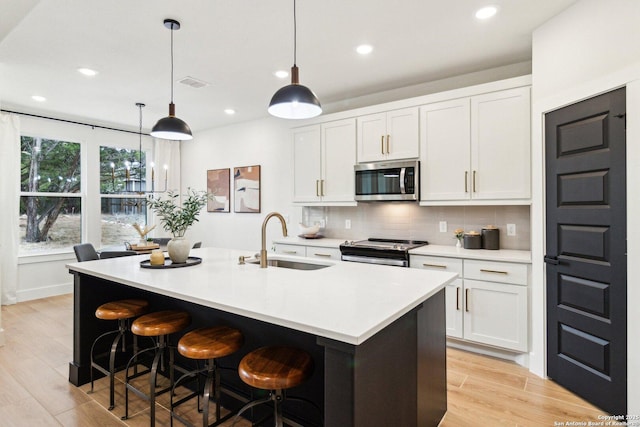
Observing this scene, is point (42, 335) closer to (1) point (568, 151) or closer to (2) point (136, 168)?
(2) point (136, 168)

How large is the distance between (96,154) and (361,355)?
19.7 feet

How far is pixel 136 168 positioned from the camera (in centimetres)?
631

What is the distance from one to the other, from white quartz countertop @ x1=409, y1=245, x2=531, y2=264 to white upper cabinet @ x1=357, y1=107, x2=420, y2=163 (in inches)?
39.3

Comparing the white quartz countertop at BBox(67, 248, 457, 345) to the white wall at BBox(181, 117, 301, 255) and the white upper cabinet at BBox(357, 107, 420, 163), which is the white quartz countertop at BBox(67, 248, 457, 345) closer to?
the white upper cabinet at BBox(357, 107, 420, 163)

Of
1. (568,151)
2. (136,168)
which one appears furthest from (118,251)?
(568,151)

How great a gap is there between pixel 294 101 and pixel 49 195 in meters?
5.07

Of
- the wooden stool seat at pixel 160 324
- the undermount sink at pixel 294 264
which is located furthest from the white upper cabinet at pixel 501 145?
the wooden stool seat at pixel 160 324

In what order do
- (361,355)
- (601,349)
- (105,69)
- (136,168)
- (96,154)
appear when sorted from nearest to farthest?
(361,355) < (601,349) < (105,69) < (96,154) < (136,168)

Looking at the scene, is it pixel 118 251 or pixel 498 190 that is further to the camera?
pixel 118 251

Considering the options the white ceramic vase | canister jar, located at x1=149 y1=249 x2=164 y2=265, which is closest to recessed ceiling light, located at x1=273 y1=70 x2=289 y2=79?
the white ceramic vase

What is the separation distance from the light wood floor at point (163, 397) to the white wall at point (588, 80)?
30 cm

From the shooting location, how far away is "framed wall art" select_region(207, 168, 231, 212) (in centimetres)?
596

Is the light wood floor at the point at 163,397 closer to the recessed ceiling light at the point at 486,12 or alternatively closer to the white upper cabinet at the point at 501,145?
the white upper cabinet at the point at 501,145

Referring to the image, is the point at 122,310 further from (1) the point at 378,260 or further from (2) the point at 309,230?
(2) the point at 309,230
